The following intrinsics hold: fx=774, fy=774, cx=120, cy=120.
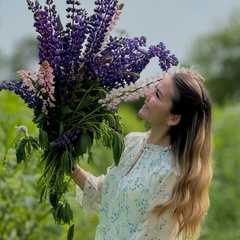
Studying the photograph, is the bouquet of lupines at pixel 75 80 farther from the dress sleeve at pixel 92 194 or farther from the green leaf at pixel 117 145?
the dress sleeve at pixel 92 194

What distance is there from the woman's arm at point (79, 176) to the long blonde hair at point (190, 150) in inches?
17.1

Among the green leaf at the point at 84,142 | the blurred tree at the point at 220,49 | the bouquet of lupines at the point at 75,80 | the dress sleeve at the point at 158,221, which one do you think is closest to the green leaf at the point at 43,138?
the bouquet of lupines at the point at 75,80

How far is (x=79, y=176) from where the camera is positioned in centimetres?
364

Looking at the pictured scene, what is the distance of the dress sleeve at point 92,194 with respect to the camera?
146 inches

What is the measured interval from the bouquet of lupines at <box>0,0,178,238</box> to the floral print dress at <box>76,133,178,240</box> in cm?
19

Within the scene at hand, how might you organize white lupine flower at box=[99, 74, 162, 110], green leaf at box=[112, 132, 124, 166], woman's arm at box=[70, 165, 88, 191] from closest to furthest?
1. white lupine flower at box=[99, 74, 162, 110]
2. green leaf at box=[112, 132, 124, 166]
3. woman's arm at box=[70, 165, 88, 191]

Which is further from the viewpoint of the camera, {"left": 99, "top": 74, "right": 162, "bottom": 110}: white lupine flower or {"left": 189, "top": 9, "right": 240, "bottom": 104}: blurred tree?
{"left": 189, "top": 9, "right": 240, "bottom": 104}: blurred tree

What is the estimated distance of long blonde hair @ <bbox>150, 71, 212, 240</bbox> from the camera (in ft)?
11.2

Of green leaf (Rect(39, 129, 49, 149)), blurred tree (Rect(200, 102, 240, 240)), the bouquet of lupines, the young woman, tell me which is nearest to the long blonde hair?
the young woman

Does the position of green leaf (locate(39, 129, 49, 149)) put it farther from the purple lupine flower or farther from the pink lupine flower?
the purple lupine flower

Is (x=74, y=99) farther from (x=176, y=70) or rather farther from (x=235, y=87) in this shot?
(x=235, y=87)

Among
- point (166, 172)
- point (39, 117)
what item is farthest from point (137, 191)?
point (39, 117)

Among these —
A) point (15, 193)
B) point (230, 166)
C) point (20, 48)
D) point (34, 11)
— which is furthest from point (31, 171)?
point (20, 48)

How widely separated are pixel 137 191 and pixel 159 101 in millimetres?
410
